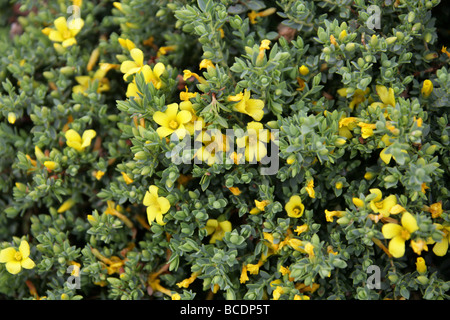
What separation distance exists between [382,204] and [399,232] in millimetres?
139

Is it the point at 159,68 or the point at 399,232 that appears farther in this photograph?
the point at 159,68

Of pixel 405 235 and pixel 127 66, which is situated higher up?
pixel 127 66

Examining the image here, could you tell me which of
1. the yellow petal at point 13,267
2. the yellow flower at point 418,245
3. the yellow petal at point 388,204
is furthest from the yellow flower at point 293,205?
the yellow petal at point 13,267

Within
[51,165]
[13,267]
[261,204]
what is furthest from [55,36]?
[261,204]

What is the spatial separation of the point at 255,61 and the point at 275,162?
1.53 ft

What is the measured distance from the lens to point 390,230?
188 cm

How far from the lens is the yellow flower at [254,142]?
2014mm

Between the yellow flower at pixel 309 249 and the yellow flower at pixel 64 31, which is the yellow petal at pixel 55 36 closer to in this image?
the yellow flower at pixel 64 31

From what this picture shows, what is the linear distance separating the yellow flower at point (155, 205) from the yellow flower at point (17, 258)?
2.09 ft

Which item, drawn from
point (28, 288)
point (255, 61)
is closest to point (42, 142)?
point (28, 288)

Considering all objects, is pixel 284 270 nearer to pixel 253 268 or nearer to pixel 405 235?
pixel 253 268

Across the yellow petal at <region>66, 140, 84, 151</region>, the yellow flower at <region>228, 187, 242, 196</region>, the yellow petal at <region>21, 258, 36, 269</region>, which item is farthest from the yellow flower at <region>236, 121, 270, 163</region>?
the yellow petal at <region>21, 258, 36, 269</region>

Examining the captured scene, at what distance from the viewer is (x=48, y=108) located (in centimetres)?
260

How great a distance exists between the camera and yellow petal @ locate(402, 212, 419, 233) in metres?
1.83
